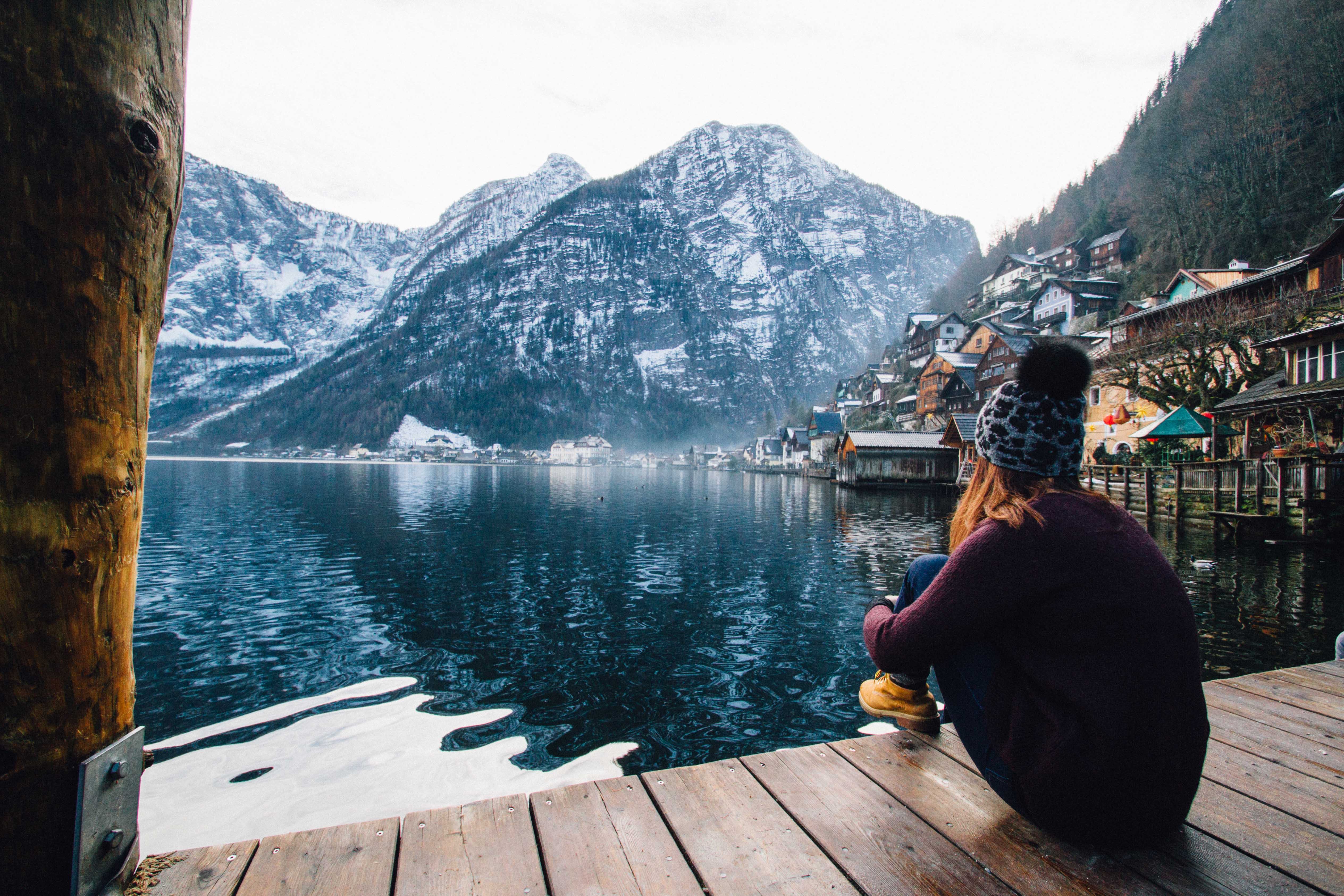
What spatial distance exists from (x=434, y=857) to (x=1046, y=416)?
283 cm

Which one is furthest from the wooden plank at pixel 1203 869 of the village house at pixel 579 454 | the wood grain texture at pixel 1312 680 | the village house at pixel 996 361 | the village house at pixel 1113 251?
the village house at pixel 579 454

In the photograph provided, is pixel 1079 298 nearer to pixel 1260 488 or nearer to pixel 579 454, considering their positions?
pixel 1260 488

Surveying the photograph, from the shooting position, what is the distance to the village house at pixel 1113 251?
65.5 m

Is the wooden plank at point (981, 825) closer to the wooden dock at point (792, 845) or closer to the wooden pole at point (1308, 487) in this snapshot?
the wooden dock at point (792, 845)

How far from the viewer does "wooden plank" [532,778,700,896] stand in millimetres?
2127

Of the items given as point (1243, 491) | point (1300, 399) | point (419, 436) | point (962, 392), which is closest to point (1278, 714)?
point (1243, 491)

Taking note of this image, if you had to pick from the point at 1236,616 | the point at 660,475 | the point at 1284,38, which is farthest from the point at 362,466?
the point at 1284,38

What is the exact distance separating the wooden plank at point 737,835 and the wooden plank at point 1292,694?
3768mm

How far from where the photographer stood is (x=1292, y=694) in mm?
4188

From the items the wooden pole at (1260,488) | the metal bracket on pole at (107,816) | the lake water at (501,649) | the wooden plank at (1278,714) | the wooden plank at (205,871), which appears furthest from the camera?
the wooden pole at (1260,488)

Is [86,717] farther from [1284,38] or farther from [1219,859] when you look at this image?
[1284,38]

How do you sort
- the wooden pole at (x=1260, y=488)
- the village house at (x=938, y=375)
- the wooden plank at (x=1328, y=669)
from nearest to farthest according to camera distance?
the wooden plank at (x=1328, y=669), the wooden pole at (x=1260, y=488), the village house at (x=938, y=375)

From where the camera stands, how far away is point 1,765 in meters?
1.56

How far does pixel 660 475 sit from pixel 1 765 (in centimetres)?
9632
